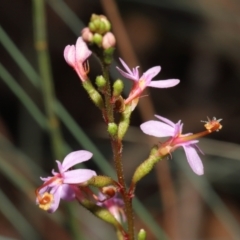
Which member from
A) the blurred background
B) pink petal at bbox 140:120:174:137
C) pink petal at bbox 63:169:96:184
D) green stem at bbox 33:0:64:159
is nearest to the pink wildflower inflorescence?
pink petal at bbox 140:120:174:137

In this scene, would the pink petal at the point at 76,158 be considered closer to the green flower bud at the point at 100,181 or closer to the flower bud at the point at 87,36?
the green flower bud at the point at 100,181

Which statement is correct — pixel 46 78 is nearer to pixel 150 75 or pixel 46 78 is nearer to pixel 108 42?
pixel 150 75

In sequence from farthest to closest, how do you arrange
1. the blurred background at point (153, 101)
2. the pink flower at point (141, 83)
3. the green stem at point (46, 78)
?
the blurred background at point (153, 101)
the green stem at point (46, 78)
the pink flower at point (141, 83)

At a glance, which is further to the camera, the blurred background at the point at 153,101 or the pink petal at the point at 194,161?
the blurred background at the point at 153,101

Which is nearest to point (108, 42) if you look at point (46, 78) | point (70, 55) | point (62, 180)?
point (70, 55)

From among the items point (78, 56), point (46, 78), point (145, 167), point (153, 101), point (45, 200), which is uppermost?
→ point (153, 101)

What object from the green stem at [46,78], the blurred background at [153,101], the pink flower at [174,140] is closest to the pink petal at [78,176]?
the pink flower at [174,140]

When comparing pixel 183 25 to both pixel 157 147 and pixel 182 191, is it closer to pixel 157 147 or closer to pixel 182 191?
pixel 182 191
